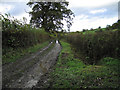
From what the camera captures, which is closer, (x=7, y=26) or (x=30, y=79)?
(x=30, y=79)

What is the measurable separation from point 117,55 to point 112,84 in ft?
12.2

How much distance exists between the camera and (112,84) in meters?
4.29

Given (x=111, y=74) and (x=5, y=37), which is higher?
(x=5, y=37)

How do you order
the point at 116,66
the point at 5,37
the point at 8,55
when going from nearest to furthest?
the point at 116,66 < the point at 8,55 < the point at 5,37

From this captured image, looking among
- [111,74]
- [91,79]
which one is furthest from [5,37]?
[111,74]

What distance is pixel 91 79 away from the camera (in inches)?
196

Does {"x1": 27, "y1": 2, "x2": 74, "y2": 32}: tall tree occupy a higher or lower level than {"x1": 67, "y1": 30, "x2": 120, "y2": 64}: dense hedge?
higher

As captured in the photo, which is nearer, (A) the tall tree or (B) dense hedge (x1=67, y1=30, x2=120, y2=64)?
(B) dense hedge (x1=67, y1=30, x2=120, y2=64)

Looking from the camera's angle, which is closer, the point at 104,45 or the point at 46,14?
the point at 104,45

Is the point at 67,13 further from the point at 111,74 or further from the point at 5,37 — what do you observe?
the point at 111,74

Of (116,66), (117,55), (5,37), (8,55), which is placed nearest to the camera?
(116,66)

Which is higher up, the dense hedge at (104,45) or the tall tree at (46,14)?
the tall tree at (46,14)

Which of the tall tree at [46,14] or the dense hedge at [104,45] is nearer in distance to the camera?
the dense hedge at [104,45]

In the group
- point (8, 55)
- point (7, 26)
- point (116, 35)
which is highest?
point (7, 26)
